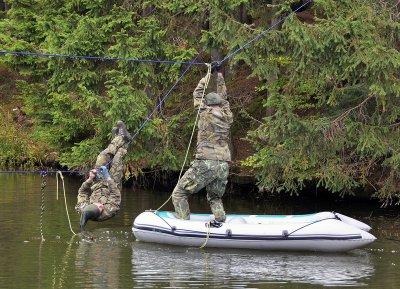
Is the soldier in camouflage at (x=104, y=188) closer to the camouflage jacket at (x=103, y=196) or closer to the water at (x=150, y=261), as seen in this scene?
the camouflage jacket at (x=103, y=196)

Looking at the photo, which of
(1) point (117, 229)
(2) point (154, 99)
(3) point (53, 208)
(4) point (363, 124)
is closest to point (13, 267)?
(1) point (117, 229)

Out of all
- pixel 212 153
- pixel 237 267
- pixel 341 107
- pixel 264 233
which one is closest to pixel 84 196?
pixel 212 153

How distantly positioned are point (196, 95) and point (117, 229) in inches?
122

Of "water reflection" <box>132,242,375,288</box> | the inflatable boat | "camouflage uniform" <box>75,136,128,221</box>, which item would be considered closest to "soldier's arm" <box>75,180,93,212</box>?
"camouflage uniform" <box>75,136,128,221</box>

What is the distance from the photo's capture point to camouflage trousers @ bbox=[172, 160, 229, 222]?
14.8m

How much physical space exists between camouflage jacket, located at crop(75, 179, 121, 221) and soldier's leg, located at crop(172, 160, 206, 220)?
1.33 meters

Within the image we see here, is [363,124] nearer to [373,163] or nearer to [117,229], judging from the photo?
[373,163]

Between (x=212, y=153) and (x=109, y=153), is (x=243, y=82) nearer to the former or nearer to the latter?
(x=109, y=153)

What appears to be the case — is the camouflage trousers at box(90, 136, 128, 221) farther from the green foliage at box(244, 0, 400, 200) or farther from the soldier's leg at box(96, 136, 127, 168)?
the green foliage at box(244, 0, 400, 200)

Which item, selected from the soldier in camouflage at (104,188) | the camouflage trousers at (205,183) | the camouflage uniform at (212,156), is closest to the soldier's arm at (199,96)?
the camouflage uniform at (212,156)

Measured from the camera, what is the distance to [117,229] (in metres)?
16.3

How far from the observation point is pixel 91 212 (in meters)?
15.5

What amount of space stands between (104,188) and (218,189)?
2.30m

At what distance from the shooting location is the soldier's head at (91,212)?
15539mm
